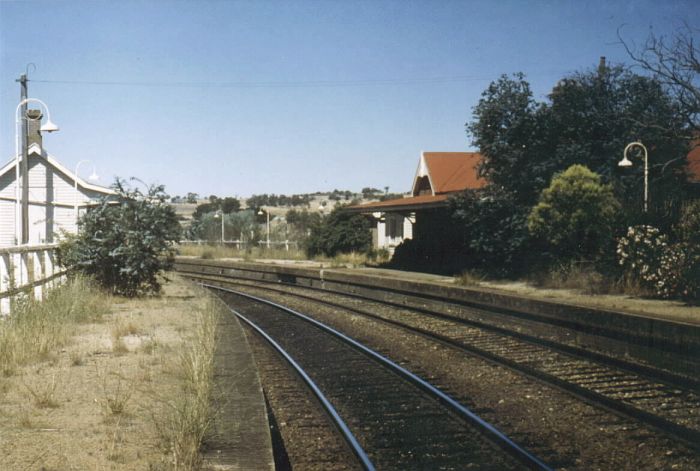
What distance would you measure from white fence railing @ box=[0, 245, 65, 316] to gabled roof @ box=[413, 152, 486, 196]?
24.6 metres

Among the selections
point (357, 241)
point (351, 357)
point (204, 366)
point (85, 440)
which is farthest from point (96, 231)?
point (357, 241)

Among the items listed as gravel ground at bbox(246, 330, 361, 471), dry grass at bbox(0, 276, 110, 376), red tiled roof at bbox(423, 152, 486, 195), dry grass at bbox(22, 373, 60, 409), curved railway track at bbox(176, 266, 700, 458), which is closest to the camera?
gravel ground at bbox(246, 330, 361, 471)

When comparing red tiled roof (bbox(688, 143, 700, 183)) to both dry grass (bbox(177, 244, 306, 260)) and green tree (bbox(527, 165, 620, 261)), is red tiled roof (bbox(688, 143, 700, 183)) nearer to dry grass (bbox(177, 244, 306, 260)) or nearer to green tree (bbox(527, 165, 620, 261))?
green tree (bbox(527, 165, 620, 261))

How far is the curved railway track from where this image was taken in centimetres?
718

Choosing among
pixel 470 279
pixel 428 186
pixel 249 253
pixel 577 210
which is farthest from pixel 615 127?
pixel 249 253

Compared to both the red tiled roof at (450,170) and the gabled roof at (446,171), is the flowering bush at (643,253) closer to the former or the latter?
the red tiled roof at (450,170)

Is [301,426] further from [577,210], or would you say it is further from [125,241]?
[577,210]

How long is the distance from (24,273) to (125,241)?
5500 millimetres

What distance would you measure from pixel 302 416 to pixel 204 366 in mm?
1183

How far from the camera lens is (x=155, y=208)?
707 inches

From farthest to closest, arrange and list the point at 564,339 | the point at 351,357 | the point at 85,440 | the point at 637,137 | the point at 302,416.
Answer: the point at 637,137 → the point at 564,339 → the point at 351,357 → the point at 302,416 → the point at 85,440

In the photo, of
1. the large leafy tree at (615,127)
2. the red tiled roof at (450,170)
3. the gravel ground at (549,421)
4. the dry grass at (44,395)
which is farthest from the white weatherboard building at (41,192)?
the dry grass at (44,395)

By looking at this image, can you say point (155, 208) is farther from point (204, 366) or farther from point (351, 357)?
point (204, 366)

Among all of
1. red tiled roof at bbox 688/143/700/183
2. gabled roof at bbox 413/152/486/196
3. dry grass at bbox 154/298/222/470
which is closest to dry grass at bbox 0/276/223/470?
dry grass at bbox 154/298/222/470
